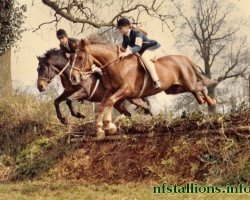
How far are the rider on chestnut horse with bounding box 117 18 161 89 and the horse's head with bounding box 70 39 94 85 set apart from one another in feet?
2.81

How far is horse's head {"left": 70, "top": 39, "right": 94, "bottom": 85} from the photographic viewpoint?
1033 cm

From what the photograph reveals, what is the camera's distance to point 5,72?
21.3 m

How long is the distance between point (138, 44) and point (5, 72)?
37.2 feet

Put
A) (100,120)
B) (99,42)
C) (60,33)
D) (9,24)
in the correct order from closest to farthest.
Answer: (100,120) < (99,42) < (60,33) < (9,24)

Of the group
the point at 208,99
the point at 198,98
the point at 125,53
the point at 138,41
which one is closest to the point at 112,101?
the point at 125,53

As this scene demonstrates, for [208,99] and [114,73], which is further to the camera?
[208,99]

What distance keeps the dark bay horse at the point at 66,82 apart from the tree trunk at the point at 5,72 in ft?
20.7

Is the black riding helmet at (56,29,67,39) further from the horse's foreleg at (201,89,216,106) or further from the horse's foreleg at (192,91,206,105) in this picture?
the horse's foreleg at (201,89,216,106)

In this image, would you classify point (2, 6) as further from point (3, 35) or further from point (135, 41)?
point (135, 41)

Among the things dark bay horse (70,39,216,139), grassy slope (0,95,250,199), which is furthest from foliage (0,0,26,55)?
dark bay horse (70,39,216,139)

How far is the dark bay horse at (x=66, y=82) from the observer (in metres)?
14.5

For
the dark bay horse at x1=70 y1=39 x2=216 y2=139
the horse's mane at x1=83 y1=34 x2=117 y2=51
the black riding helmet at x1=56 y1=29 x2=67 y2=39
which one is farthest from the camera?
the black riding helmet at x1=56 y1=29 x2=67 y2=39

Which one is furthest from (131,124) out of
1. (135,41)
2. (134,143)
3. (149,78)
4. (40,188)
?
(40,188)

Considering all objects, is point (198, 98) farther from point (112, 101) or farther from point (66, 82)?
point (112, 101)
